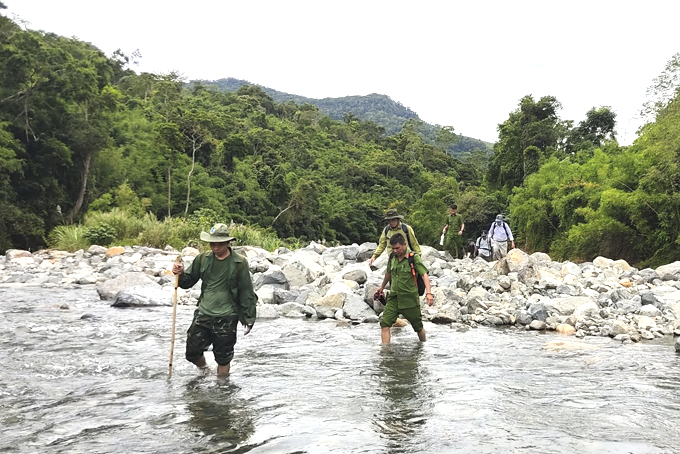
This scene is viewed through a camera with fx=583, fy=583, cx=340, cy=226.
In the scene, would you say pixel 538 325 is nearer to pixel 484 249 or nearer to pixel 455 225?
pixel 455 225

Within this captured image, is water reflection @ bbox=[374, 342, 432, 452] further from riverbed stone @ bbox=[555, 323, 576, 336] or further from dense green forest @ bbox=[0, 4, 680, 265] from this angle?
dense green forest @ bbox=[0, 4, 680, 265]

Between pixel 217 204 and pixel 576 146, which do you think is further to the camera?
pixel 217 204

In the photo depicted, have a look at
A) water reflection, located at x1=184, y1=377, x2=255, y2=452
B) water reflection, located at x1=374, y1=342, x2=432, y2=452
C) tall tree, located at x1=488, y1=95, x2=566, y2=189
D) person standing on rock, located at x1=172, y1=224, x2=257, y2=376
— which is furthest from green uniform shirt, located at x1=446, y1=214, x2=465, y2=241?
tall tree, located at x1=488, y1=95, x2=566, y2=189

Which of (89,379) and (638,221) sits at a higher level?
(638,221)

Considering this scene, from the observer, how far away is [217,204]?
40.9 meters

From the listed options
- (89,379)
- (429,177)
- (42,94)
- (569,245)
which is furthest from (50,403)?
(429,177)

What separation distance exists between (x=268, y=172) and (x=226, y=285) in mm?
42609

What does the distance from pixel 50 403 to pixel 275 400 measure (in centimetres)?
181

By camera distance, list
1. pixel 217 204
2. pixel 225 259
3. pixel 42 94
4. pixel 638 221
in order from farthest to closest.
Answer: pixel 217 204, pixel 42 94, pixel 638 221, pixel 225 259

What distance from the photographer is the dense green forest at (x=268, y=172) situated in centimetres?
2208

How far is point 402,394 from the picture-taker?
201 inches

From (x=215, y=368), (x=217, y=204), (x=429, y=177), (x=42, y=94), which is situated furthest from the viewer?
(x=429, y=177)

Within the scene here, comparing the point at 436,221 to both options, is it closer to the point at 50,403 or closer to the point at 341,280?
the point at 341,280

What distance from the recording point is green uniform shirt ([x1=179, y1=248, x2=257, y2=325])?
212 inches
